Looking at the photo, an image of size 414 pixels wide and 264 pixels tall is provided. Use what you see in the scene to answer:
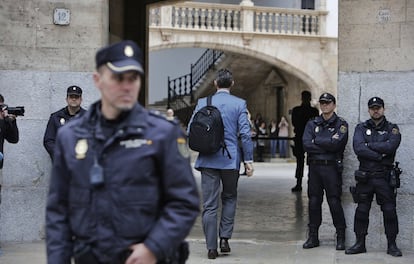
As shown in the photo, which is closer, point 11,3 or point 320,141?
point 320,141

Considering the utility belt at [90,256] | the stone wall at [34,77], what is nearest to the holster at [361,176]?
the stone wall at [34,77]

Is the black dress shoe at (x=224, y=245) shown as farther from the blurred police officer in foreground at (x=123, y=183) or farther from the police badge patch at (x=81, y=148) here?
the police badge patch at (x=81, y=148)

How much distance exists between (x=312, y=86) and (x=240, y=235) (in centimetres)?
1890

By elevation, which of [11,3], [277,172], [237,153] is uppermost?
[11,3]

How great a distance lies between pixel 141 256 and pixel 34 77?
5.27 meters

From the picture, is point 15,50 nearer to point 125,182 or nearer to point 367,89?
point 367,89

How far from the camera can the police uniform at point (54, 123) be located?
723 cm

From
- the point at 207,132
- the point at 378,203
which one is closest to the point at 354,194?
the point at 378,203

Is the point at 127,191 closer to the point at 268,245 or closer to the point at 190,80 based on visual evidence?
the point at 268,245

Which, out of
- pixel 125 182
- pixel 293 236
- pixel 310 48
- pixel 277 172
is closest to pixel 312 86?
pixel 310 48

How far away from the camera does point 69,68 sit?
303 inches

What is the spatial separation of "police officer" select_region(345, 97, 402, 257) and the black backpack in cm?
138

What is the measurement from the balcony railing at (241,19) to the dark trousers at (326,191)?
723 inches

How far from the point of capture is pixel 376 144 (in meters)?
6.75
